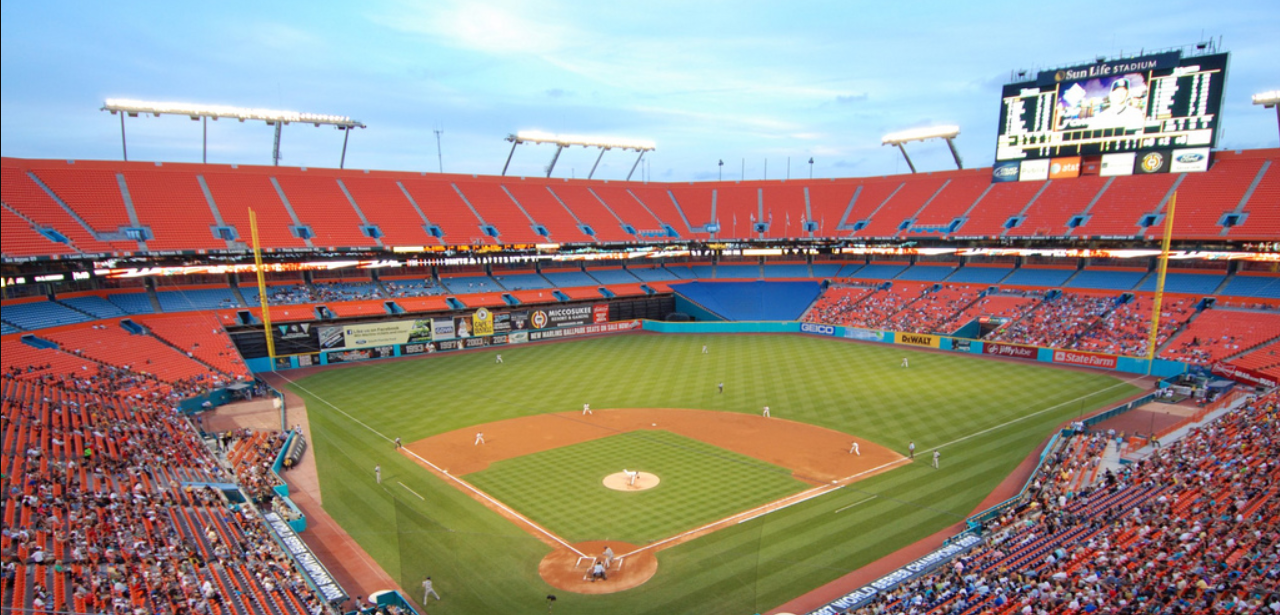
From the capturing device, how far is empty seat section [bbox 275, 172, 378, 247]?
4966 cm

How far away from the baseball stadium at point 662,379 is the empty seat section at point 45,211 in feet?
0.82

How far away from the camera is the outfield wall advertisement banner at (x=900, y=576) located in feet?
50.3

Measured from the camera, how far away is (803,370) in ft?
136

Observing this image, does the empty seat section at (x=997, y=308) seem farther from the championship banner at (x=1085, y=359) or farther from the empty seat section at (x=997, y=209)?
the empty seat section at (x=997, y=209)

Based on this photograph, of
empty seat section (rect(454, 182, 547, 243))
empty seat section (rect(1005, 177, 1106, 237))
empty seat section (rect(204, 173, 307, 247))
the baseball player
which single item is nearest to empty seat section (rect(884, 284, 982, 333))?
empty seat section (rect(1005, 177, 1106, 237))

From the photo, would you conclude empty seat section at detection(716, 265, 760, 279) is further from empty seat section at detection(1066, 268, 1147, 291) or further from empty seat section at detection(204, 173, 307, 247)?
empty seat section at detection(204, 173, 307, 247)

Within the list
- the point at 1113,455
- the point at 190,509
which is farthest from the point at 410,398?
the point at 1113,455

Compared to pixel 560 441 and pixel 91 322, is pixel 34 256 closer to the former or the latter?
pixel 91 322

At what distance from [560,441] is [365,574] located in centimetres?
1157

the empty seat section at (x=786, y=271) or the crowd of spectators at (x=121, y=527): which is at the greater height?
the empty seat section at (x=786, y=271)

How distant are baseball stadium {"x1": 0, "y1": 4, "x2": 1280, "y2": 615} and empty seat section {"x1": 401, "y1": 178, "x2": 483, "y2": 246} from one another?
33cm

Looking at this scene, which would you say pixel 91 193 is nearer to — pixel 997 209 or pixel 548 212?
pixel 548 212

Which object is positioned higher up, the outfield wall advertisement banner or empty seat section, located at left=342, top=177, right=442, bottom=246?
empty seat section, located at left=342, top=177, right=442, bottom=246

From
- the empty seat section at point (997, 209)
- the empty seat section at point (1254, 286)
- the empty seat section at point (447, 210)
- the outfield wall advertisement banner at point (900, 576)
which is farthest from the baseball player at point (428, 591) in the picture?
the empty seat section at point (997, 209)
